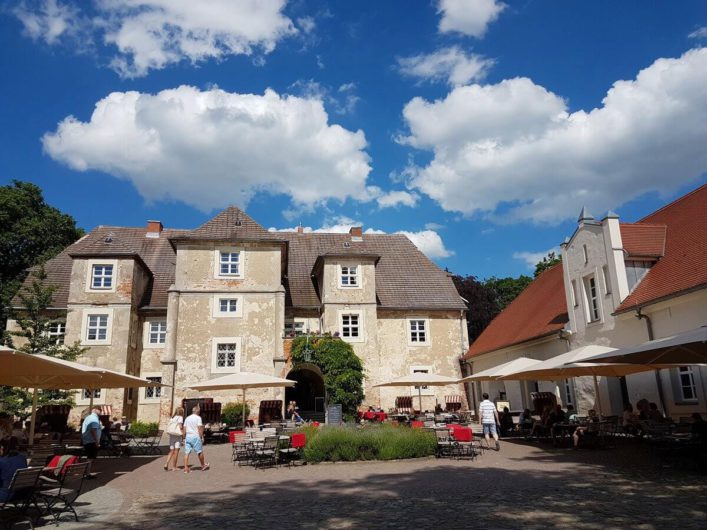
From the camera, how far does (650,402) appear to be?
18750mm

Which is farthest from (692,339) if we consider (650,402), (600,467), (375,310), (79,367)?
(375,310)

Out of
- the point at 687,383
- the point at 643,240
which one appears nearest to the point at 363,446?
the point at 687,383

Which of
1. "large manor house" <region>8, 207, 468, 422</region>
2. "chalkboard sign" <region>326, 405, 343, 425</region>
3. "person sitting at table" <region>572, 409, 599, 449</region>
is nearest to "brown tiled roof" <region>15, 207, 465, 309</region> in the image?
"large manor house" <region>8, 207, 468, 422</region>

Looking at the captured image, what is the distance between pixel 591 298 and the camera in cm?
2216

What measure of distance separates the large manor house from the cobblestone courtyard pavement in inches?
543

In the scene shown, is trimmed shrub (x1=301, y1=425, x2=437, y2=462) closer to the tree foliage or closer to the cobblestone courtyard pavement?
the cobblestone courtyard pavement

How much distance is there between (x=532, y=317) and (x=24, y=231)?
36.6m

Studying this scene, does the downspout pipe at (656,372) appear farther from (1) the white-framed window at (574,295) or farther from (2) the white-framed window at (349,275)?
(2) the white-framed window at (349,275)

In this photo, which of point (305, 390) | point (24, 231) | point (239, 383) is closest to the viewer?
point (239, 383)

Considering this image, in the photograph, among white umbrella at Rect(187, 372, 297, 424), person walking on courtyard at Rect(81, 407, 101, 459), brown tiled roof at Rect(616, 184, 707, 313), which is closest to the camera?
person walking on courtyard at Rect(81, 407, 101, 459)

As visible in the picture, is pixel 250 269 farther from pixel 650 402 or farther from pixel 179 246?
pixel 650 402

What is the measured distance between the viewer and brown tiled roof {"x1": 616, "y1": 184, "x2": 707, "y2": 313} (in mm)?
17078

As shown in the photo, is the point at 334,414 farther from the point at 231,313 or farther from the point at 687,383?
the point at 687,383

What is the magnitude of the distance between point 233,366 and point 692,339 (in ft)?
74.4
